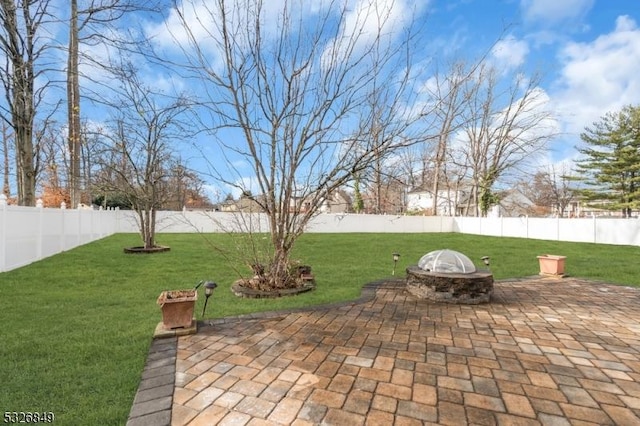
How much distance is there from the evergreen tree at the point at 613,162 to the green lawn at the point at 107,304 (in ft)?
43.0

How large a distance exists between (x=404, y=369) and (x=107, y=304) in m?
3.91

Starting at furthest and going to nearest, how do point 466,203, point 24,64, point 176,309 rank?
1. point 466,203
2. point 24,64
3. point 176,309

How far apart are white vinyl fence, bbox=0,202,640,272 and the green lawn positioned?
0.53 metres

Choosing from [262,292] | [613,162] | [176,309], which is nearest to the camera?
[176,309]

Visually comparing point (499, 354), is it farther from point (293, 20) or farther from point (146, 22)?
point (146, 22)

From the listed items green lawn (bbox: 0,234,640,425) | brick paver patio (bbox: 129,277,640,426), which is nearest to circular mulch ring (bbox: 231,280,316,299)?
green lawn (bbox: 0,234,640,425)

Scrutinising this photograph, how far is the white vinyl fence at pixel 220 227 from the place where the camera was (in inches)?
257

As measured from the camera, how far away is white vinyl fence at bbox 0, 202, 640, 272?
21.4ft

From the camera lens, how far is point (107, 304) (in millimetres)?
4406

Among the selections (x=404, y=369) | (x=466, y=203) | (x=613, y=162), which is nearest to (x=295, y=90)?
(x=404, y=369)

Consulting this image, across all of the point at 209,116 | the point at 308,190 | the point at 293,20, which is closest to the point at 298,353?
the point at 308,190

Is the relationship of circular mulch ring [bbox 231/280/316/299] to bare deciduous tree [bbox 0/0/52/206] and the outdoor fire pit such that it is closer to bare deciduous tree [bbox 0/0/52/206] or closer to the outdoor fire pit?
the outdoor fire pit

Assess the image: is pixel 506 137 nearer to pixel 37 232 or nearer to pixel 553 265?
pixel 553 265

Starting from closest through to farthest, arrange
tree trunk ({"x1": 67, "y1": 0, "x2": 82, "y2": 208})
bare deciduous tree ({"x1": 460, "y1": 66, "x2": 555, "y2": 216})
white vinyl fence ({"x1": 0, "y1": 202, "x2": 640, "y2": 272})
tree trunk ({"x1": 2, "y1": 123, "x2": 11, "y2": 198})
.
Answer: white vinyl fence ({"x1": 0, "y1": 202, "x2": 640, "y2": 272}) → tree trunk ({"x1": 67, "y1": 0, "x2": 82, "y2": 208}) → tree trunk ({"x1": 2, "y1": 123, "x2": 11, "y2": 198}) → bare deciduous tree ({"x1": 460, "y1": 66, "x2": 555, "y2": 216})
